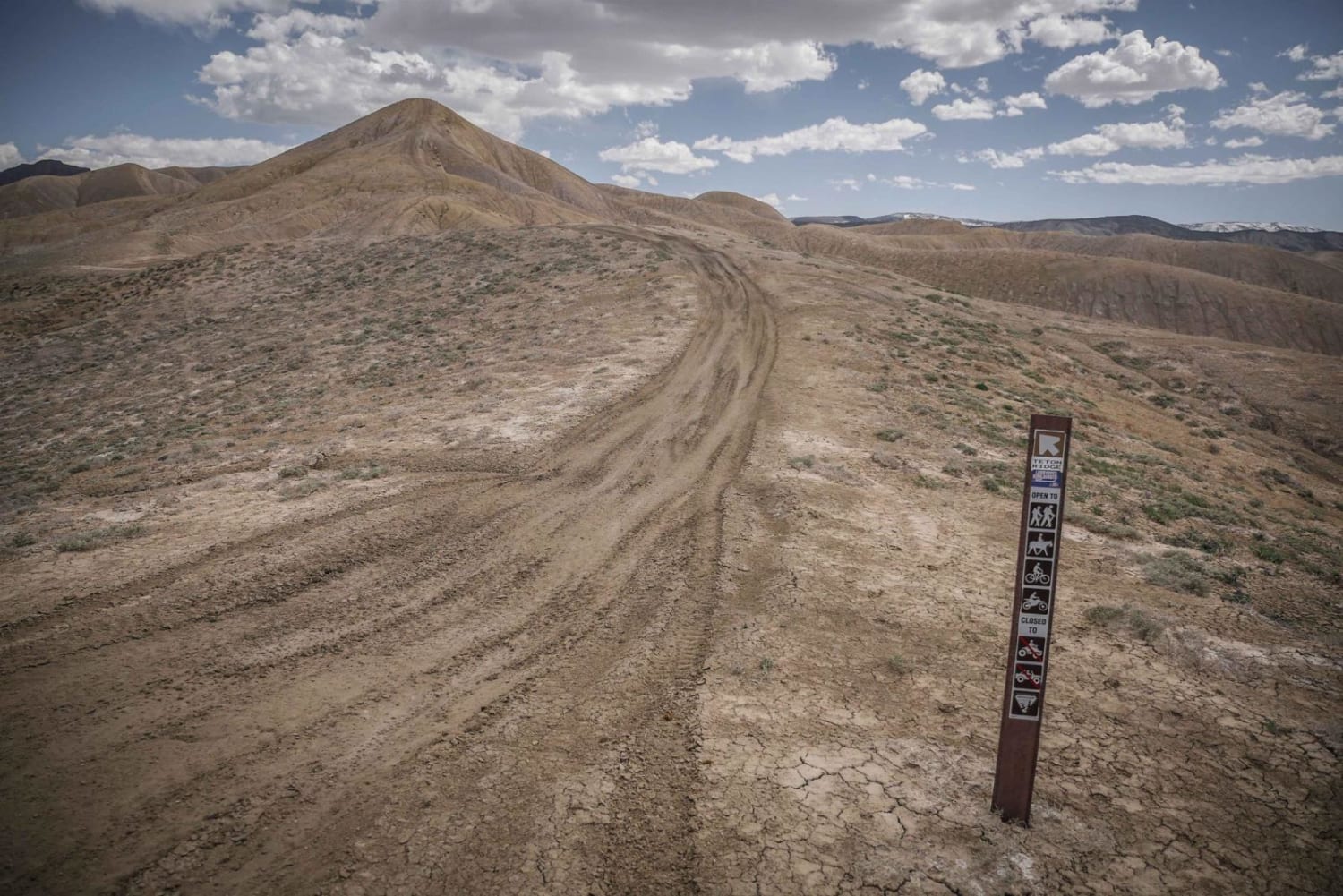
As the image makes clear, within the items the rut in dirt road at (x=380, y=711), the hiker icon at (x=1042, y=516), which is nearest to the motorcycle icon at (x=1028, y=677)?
the hiker icon at (x=1042, y=516)

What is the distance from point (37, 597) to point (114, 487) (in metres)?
5.55

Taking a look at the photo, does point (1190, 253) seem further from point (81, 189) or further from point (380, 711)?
point (81, 189)

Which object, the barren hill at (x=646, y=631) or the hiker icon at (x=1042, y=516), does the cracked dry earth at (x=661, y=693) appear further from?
the hiker icon at (x=1042, y=516)

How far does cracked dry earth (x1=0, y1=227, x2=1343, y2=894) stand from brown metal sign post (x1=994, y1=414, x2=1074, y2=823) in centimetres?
67

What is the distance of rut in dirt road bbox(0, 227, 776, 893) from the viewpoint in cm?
523

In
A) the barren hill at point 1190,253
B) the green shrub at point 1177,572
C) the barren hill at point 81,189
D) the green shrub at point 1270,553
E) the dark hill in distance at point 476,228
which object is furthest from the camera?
the barren hill at point 81,189

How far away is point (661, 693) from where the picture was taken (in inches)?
280

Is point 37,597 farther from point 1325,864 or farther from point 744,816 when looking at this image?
point 1325,864

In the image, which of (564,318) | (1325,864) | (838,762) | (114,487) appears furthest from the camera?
(564,318)

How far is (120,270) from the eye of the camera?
1759 inches

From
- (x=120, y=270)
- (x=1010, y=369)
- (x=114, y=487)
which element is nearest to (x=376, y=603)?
(x=114, y=487)

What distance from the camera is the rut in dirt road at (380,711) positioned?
523cm

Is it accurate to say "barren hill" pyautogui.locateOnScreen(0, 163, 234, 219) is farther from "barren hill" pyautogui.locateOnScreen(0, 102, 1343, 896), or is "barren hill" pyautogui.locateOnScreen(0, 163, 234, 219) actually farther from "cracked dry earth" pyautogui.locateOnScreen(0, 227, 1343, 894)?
"cracked dry earth" pyautogui.locateOnScreen(0, 227, 1343, 894)

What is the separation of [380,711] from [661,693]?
115 inches
